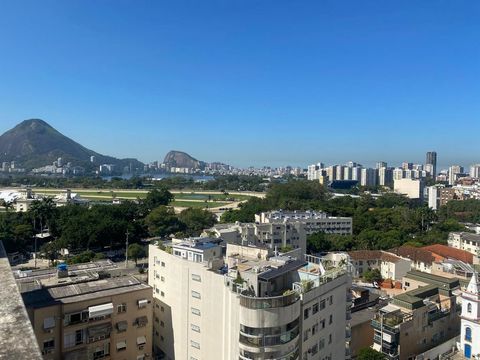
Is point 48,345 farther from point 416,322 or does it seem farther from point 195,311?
point 416,322

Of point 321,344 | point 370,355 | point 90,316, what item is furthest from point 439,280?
point 90,316

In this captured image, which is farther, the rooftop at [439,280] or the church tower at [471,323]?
the rooftop at [439,280]

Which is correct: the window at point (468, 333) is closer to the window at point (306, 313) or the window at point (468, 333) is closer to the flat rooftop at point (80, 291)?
the window at point (306, 313)

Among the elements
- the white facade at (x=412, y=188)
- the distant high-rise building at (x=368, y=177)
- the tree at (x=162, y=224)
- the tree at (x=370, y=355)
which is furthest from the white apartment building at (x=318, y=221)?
the distant high-rise building at (x=368, y=177)

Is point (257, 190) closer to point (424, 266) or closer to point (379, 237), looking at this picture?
point (379, 237)

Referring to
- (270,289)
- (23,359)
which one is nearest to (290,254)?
(270,289)

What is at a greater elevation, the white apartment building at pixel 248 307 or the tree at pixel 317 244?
the white apartment building at pixel 248 307

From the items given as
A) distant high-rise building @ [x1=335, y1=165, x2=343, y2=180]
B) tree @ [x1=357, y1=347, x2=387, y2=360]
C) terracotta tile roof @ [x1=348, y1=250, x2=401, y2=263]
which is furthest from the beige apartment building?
distant high-rise building @ [x1=335, y1=165, x2=343, y2=180]
